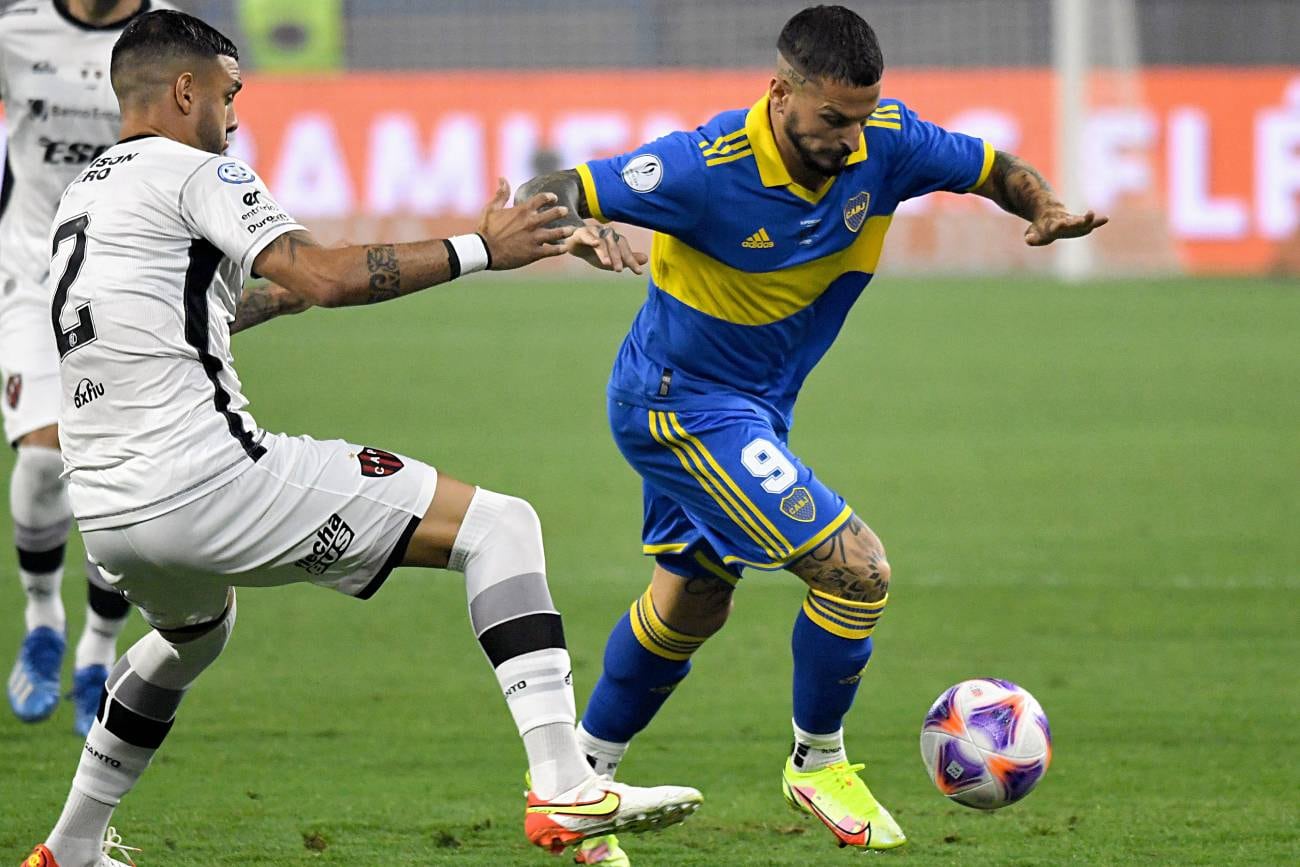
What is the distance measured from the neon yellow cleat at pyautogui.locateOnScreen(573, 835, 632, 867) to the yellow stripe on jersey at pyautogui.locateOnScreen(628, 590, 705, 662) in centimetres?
61

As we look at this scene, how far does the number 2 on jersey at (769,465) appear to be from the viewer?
4852 mm

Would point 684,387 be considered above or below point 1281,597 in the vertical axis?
above

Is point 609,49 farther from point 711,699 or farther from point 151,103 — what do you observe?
point 151,103

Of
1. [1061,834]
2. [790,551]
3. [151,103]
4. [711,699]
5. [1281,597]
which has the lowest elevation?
[1281,597]

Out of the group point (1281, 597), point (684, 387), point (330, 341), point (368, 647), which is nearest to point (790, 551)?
point (684, 387)

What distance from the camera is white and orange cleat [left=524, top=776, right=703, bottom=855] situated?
400 centimetres

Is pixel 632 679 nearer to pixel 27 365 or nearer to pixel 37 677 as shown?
pixel 37 677

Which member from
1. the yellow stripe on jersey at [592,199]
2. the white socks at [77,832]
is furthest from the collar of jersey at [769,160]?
the white socks at [77,832]

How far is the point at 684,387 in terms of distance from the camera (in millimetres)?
5133

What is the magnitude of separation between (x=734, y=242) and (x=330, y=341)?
15311mm

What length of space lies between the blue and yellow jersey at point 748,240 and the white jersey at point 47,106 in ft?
8.50

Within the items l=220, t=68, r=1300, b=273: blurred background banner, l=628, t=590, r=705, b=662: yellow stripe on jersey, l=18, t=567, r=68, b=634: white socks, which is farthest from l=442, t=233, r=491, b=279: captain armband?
l=220, t=68, r=1300, b=273: blurred background banner

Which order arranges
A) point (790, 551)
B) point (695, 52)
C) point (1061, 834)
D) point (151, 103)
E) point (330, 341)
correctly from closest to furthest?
point (151, 103) → point (790, 551) → point (1061, 834) → point (330, 341) → point (695, 52)

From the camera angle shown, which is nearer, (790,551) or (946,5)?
(790,551)
